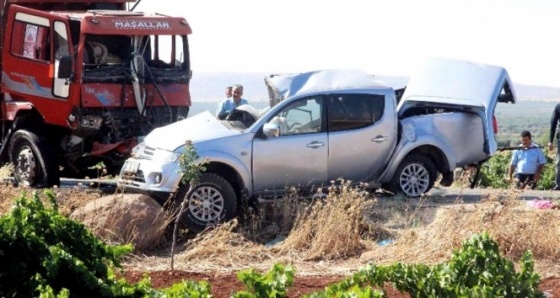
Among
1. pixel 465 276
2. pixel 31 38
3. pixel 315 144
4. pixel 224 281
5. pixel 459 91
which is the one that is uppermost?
pixel 31 38

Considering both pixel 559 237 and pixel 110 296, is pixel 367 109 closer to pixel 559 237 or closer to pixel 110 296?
pixel 559 237

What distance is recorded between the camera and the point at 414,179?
1764cm

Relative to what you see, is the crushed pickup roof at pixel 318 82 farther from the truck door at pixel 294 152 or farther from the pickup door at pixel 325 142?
the truck door at pixel 294 152

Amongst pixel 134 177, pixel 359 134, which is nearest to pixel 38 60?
pixel 134 177

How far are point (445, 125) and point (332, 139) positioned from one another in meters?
1.88

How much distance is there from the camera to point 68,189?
16.9 meters

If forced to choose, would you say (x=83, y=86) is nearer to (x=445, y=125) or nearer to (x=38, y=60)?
(x=38, y=60)

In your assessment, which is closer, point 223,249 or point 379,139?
point 223,249

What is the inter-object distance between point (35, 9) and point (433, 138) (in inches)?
255

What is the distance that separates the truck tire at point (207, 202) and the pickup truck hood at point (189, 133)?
1.70 feet

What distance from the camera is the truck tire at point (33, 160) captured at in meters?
18.7

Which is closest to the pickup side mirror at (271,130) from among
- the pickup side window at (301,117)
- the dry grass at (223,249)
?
the pickup side window at (301,117)

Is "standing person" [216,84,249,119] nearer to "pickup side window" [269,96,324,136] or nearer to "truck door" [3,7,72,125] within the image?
"pickup side window" [269,96,324,136]

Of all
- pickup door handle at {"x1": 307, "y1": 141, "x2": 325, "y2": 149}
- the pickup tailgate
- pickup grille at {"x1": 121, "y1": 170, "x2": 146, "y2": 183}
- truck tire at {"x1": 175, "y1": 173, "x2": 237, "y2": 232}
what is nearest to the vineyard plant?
truck tire at {"x1": 175, "y1": 173, "x2": 237, "y2": 232}
